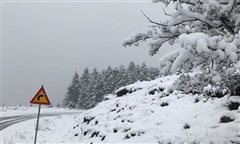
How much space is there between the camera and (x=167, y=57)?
5180 millimetres

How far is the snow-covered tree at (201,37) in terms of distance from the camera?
4.75m

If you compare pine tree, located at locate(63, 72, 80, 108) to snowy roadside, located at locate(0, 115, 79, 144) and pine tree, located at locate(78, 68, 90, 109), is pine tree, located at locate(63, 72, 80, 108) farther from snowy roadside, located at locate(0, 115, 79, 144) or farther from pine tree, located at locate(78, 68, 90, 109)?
snowy roadside, located at locate(0, 115, 79, 144)

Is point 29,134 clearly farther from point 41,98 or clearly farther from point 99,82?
point 99,82

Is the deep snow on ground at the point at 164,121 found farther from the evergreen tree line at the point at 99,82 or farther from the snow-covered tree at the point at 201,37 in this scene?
the evergreen tree line at the point at 99,82

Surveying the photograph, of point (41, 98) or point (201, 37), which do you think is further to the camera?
point (41, 98)

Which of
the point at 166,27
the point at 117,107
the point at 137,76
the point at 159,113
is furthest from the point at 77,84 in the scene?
the point at 166,27

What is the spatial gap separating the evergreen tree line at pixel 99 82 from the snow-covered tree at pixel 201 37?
5462cm

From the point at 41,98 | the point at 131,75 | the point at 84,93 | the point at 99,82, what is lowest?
the point at 41,98

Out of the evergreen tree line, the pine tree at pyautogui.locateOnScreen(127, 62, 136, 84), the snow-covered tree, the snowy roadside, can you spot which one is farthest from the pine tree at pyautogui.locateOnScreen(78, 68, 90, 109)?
the snow-covered tree

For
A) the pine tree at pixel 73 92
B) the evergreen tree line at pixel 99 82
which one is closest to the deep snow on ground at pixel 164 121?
the evergreen tree line at pixel 99 82

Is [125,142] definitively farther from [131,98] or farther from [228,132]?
[131,98]

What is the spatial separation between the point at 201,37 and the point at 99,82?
196 ft

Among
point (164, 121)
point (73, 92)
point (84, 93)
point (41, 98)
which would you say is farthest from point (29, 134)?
point (73, 92)

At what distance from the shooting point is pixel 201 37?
465 centimetres
